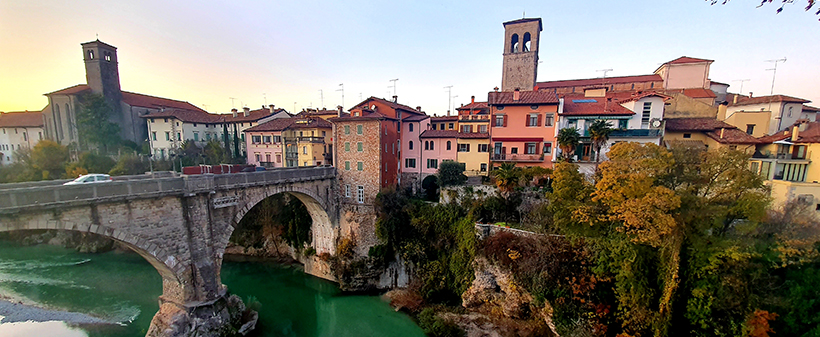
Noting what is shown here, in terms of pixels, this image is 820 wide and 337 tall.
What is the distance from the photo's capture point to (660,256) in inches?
493

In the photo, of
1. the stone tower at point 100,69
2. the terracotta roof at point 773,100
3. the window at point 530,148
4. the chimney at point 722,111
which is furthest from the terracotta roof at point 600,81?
the stone tower at point 100,69

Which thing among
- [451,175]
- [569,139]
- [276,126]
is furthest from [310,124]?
[569,139]

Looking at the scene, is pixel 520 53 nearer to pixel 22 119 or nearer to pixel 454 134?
pixel 454 134

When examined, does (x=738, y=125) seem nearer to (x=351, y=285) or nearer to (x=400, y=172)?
(x=400, y=172)

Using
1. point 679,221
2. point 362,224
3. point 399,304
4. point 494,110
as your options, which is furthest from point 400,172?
point 679,221

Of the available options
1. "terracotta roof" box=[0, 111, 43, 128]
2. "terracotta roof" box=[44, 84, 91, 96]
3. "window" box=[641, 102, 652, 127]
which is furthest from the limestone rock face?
"terracotta roof" box=[0, 111, 43, 128]

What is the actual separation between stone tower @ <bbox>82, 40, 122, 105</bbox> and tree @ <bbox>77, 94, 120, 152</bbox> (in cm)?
138

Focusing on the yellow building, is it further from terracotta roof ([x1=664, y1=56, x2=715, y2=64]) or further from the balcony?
terracotta roof ([x1=664, y1=56, x2=715, y2=64])

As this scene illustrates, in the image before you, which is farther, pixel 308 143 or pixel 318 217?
pixel 308 143

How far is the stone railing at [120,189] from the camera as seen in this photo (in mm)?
10180

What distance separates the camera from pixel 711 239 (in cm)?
1178

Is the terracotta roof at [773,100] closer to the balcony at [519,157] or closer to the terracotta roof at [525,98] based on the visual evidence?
the terracotta roof at [525,98]

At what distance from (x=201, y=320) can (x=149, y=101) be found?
45.0m

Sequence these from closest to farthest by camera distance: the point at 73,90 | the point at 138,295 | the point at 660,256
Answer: the point at 660,256, the point at 138,295, the point at 73,90
